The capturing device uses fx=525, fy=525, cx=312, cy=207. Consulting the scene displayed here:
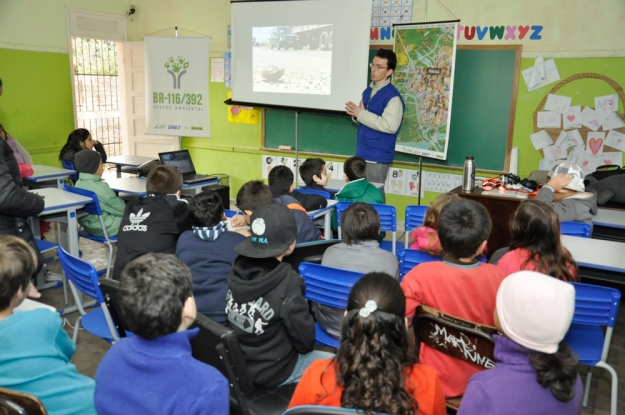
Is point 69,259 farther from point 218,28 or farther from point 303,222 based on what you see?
point 218,28

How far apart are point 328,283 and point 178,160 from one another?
3.44 meters

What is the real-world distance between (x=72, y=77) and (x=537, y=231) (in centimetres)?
659

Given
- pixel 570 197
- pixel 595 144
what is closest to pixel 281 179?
pixel 570 197

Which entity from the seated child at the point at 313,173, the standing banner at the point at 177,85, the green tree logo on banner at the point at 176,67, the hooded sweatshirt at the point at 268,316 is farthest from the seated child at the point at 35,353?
the green tree logo on banner at the point at 176,67

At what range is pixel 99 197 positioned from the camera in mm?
4062

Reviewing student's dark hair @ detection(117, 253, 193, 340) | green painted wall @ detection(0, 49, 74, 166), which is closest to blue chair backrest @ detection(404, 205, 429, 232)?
student's dark hair @ detection(117, 253, 193, 340)

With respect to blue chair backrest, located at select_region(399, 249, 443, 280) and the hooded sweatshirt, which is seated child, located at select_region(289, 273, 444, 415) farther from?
blue chair backrest, located at select_region(399, 249, 443, 280)

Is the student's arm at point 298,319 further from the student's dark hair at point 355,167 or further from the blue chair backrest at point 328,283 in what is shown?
the student's dark hair at point 355,167

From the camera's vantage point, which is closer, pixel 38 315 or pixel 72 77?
pixel 38 315

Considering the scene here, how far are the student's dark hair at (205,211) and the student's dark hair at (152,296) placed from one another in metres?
1.12

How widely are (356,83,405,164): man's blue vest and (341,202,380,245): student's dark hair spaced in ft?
8.58

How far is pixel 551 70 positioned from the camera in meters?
4.92

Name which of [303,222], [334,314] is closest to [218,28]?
[303,222]

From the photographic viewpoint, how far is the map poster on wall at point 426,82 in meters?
4.98
